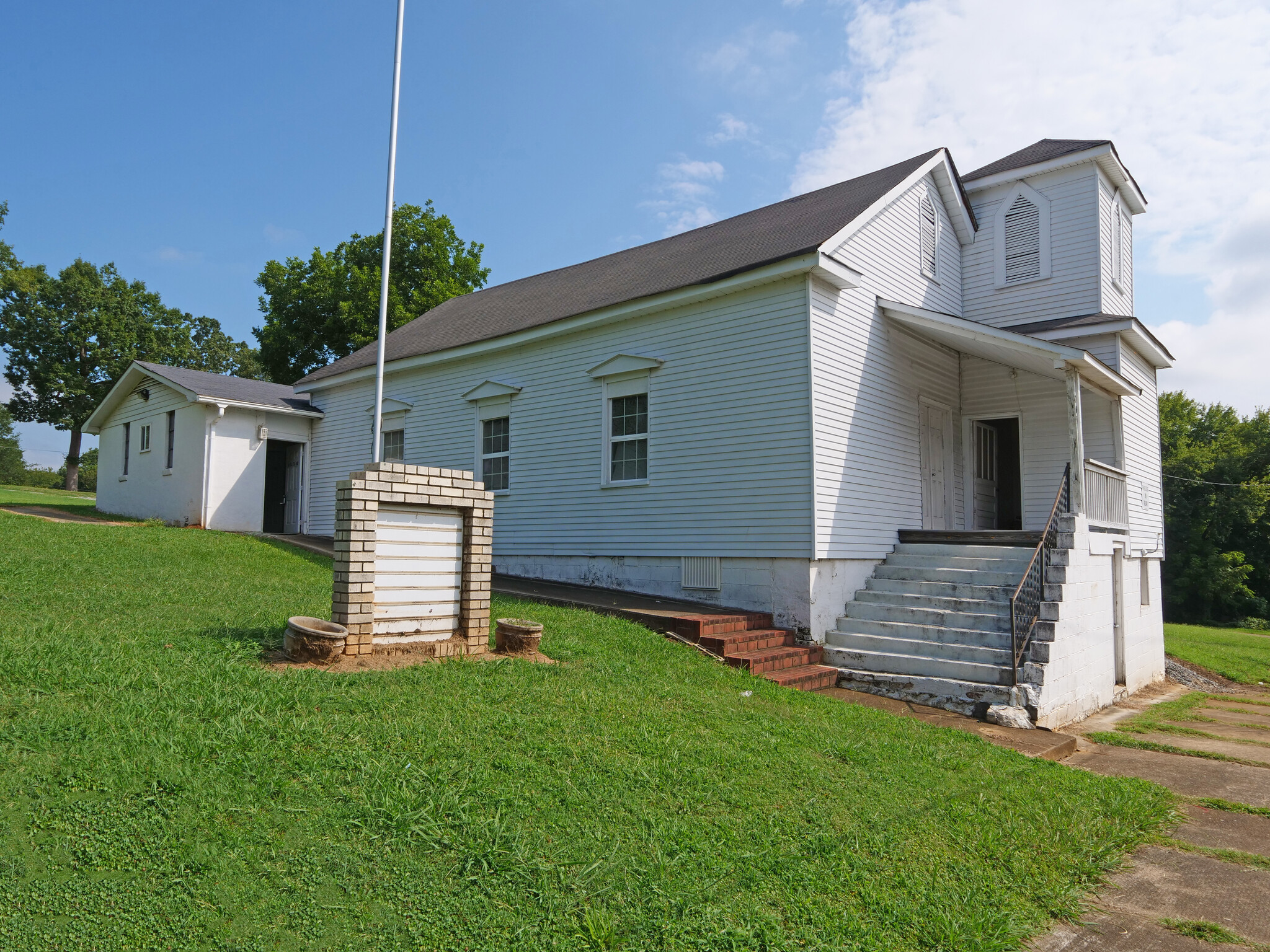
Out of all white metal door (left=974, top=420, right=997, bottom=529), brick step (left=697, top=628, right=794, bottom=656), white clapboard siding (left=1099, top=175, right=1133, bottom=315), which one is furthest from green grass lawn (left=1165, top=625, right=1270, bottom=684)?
brick step (left=697, top=628, right=794, bottom=656)

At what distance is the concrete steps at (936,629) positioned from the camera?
934 centimetres

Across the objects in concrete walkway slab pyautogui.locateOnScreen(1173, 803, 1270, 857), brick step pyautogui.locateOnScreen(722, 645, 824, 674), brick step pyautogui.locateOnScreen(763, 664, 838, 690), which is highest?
brick step pyautogui.locateOnScreen(722, 645, 824, 674)

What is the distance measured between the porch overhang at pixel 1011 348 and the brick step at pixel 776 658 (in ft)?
16.1

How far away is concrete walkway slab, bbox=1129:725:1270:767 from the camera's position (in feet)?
28.6

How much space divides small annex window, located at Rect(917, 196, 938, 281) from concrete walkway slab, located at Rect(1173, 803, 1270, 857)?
32.2 feet

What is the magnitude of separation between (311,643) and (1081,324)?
502 inches

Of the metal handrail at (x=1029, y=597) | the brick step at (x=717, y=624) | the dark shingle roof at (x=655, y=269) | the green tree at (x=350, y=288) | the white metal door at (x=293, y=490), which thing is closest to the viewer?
the metal handrail at (x=1029, y=597)

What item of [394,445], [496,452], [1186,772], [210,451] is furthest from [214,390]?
[1186,772]

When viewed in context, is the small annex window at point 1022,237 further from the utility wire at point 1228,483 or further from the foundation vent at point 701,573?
the utility wire at point 1228,483

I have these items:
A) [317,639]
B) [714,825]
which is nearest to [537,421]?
→ [317,639]

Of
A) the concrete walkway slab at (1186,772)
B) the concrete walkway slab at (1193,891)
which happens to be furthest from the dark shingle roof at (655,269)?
the concrete walkway slab at (1193,891)

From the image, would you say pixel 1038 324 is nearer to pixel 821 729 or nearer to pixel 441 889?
pixel 821 729

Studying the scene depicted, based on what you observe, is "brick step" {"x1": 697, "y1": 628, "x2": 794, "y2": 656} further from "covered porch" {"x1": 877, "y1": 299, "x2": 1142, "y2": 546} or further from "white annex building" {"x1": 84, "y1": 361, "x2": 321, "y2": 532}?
"white annex building" {"x1": 84, "y1": 361, "x2": 321, "y2": 532}

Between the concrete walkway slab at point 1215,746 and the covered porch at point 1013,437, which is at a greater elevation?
the covered porch at point 1013,437
